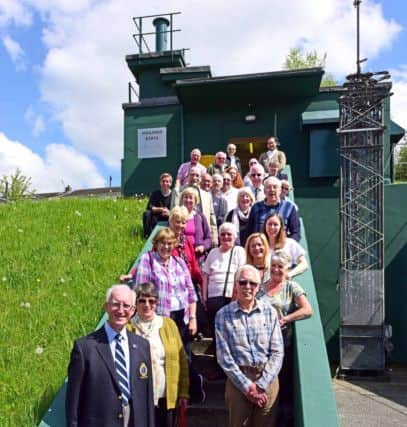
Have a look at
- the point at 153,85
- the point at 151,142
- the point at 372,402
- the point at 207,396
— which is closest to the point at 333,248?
the point at 372,402

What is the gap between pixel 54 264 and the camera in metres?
7.37

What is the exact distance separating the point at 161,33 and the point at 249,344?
19.0 m

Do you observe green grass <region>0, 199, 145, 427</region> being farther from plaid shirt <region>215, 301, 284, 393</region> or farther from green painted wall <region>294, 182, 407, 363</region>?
green painted wall <region>294, 182, 407, 363</region>

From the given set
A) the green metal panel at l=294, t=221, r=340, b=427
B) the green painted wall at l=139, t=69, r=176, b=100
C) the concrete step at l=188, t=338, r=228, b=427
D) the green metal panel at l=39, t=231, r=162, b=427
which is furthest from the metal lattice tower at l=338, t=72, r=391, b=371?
the green painted wall at l=139, t=69, r=176, b=100

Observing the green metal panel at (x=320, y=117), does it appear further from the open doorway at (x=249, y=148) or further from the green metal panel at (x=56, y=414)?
the green metal panel at (x=56, y=414)

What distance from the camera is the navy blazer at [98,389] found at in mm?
3180

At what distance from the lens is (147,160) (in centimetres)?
1725

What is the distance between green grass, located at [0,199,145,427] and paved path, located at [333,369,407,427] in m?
4.20

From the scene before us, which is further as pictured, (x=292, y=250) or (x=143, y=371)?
(x=292, y=250)

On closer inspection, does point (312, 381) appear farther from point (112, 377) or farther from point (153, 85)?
point (153, 85)

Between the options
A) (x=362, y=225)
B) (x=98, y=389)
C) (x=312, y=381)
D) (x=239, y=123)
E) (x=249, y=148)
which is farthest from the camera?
(x=239, y=123)

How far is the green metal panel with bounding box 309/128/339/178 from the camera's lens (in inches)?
596

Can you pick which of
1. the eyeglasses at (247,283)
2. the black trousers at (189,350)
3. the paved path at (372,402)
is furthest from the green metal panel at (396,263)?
the eyeglasses at (247,283)

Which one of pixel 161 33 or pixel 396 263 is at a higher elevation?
pixel 161 33
